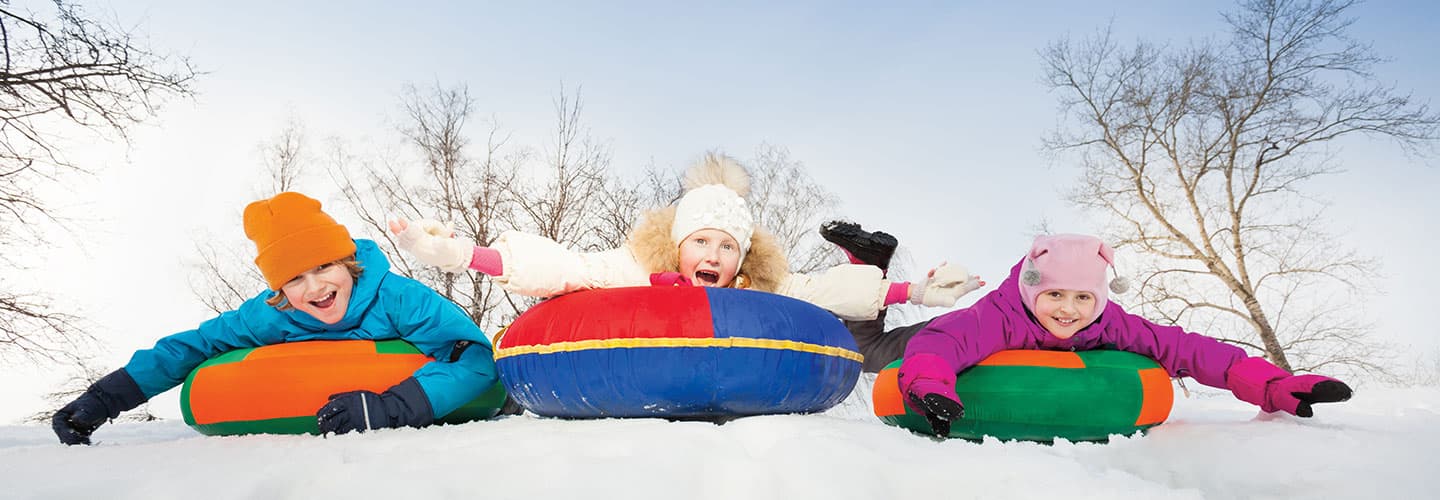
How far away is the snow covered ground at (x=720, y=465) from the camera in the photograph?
5.82 feet

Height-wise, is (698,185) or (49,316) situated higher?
(698,185)

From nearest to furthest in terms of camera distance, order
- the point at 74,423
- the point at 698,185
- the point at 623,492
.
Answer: the point at 623,492
the point at 74,423
the point at 698,185

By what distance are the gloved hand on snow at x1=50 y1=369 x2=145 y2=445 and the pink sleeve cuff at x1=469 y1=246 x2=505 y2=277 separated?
144 centimetres

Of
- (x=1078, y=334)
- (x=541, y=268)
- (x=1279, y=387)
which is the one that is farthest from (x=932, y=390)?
(x=541, y=268)

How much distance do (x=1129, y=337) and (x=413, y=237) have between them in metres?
2.69

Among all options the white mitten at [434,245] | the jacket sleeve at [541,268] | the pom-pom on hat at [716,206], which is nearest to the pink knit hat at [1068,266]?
the pom-pom on hat at [716,206]

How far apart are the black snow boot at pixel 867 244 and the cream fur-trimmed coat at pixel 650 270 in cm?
51

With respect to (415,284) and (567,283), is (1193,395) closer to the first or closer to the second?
(567,283)

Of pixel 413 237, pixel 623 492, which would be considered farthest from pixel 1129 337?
pixel 413 237

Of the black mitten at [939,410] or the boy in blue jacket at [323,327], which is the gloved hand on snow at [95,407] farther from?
the black mitten at [939,410]

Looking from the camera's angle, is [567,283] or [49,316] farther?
[49,316]

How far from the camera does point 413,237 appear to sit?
3043 millimetres

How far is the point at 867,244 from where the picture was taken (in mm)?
4500

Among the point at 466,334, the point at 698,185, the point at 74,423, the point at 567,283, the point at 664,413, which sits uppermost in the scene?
the point at 698,185
